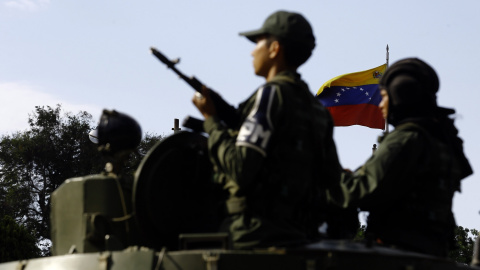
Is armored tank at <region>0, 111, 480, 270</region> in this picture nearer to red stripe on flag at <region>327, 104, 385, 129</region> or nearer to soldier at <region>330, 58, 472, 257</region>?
soldier at <region>330, 58, 472, 257</region>

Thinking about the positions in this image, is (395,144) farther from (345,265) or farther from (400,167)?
(345,265)

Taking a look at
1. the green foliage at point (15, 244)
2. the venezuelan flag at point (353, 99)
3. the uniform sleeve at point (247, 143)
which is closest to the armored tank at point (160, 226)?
the uniform sleeve at point (247, 143)

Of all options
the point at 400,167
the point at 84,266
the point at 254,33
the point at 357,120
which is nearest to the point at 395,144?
the point at 400,167

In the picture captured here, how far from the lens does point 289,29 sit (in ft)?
28.2

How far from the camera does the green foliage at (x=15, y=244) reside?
34.1 metres

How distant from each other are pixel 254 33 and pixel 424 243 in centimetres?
210

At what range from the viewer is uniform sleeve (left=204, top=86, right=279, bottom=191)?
7.87 metres

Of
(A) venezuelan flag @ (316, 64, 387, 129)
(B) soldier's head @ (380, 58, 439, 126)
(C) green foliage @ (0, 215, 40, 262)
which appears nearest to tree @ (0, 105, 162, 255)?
(C) green foliage @ (0, 215, 40, 262)

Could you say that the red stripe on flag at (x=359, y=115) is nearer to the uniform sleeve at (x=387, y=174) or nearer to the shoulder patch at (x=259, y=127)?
the uniform sleeve at (x=387, y=174)

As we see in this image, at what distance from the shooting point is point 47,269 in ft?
26.9

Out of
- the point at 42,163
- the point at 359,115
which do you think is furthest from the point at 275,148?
the point at 42,163

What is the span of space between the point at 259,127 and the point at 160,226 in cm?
107

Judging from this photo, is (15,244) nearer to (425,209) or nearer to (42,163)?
(42,163)

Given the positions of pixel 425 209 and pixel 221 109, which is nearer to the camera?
pixel 221 109
